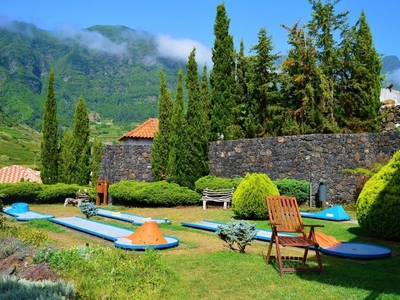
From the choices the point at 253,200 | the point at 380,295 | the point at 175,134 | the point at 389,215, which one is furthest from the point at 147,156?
the point at 380,295

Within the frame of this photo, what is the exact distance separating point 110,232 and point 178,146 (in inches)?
311

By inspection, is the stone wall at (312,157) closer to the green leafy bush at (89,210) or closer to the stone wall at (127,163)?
the stone wall at (127,163)

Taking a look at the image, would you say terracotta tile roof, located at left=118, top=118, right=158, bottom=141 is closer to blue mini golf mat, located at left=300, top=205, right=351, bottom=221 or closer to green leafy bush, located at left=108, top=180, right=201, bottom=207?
green leafy bush, located at left=108, top=180, right=201, bottom=207

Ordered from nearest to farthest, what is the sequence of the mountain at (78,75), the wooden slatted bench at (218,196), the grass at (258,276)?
the grass at (258,276) → the wooden slatted bench at (218,196) → the mountain at (78,75)

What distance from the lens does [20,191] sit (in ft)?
61.3

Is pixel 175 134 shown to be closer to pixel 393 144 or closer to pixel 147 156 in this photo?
pixel 147 156

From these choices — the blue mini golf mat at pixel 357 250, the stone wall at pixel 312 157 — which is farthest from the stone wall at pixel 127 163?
the blue mini golf mat at pixel 357 250

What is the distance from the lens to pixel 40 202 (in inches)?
761

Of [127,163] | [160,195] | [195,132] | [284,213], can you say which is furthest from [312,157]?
[127,163]

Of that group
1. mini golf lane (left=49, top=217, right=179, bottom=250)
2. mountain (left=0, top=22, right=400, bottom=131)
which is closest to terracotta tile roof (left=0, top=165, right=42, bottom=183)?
mini golf lane (left=49, top=217, right=179, bottom=250)

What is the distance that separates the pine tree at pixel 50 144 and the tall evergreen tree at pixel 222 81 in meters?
8.47

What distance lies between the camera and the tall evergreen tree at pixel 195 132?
17.3 m

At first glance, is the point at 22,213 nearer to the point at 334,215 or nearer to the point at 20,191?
the point at 20,191

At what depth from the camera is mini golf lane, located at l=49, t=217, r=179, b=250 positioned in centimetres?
816
